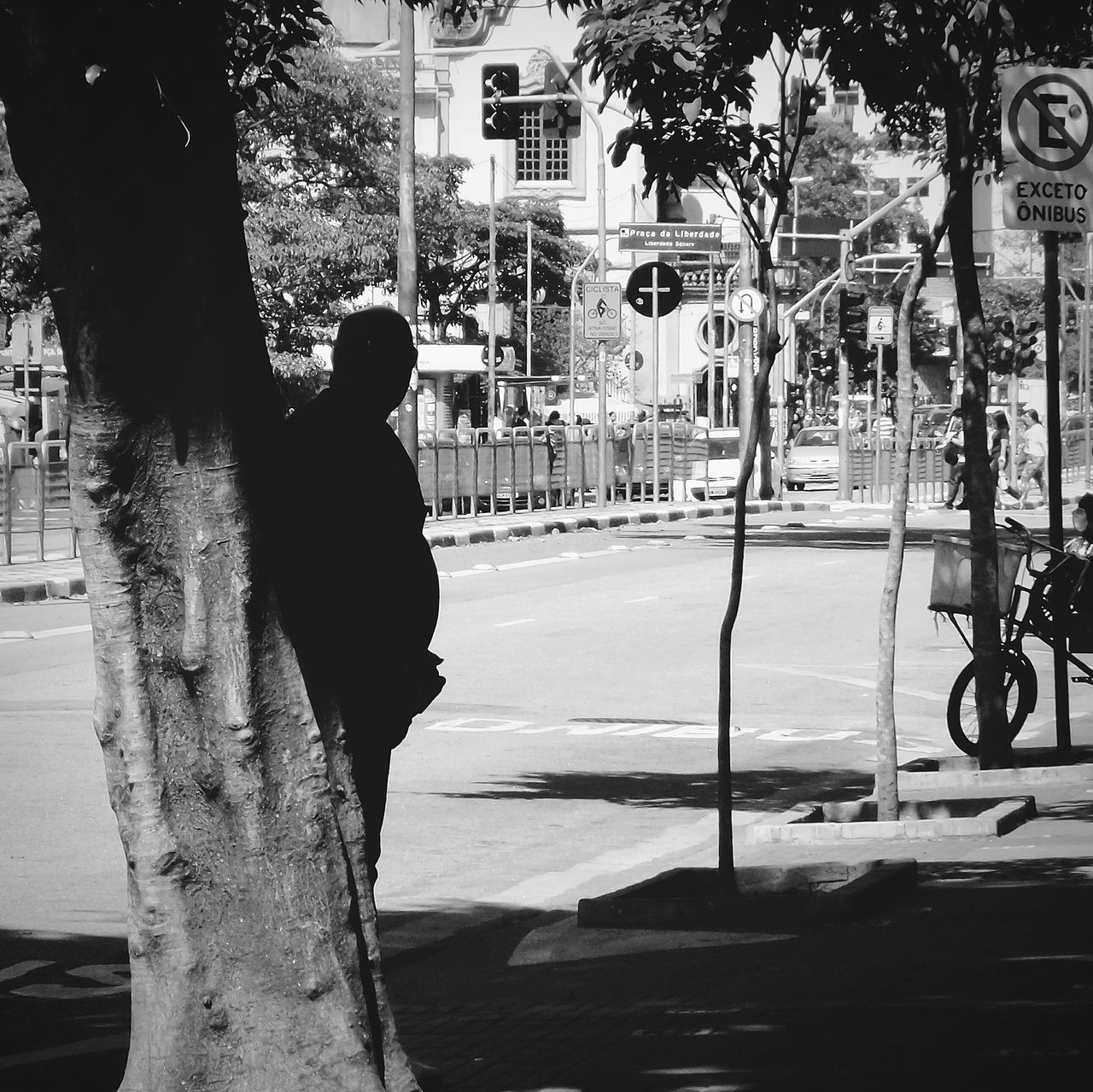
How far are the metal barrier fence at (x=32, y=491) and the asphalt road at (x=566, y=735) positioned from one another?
12.4 ft

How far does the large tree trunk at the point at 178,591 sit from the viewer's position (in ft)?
12.2

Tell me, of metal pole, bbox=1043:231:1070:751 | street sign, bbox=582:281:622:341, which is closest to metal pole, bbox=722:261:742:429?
street sign, bbox=582:281:622:341

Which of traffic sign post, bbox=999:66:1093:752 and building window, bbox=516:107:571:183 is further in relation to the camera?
building window, bbox=516:107:571:183

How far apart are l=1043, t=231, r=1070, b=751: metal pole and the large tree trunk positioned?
6.15 metres

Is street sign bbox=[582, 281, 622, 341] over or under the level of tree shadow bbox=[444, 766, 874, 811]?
over

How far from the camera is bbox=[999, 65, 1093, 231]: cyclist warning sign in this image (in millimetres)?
9297

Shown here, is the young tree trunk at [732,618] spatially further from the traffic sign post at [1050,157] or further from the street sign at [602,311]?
the street sign at [602,311]

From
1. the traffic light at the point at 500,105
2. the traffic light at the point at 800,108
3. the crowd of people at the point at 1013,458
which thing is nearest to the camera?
the traffic light at the point at 800,108

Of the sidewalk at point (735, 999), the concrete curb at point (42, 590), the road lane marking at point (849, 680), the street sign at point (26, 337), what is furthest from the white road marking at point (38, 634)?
the street sign at point (26, 337)

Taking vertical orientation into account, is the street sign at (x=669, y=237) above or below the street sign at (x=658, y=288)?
above

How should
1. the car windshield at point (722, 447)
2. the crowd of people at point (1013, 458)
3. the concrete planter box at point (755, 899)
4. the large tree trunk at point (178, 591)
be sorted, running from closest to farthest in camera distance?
the large tree trunk at point (178, 591), the concrete planter box at point (755, 899), the crowd of people at point (1013, 458), the car windshield at point (722, 447)

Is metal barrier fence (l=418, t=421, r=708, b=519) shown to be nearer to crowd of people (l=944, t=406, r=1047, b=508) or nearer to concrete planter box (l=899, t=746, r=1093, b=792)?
crowd of people (l=944, t=406, r=1047, b=508)

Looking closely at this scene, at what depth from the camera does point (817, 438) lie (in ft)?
166

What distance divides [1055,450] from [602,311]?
2393 cm
